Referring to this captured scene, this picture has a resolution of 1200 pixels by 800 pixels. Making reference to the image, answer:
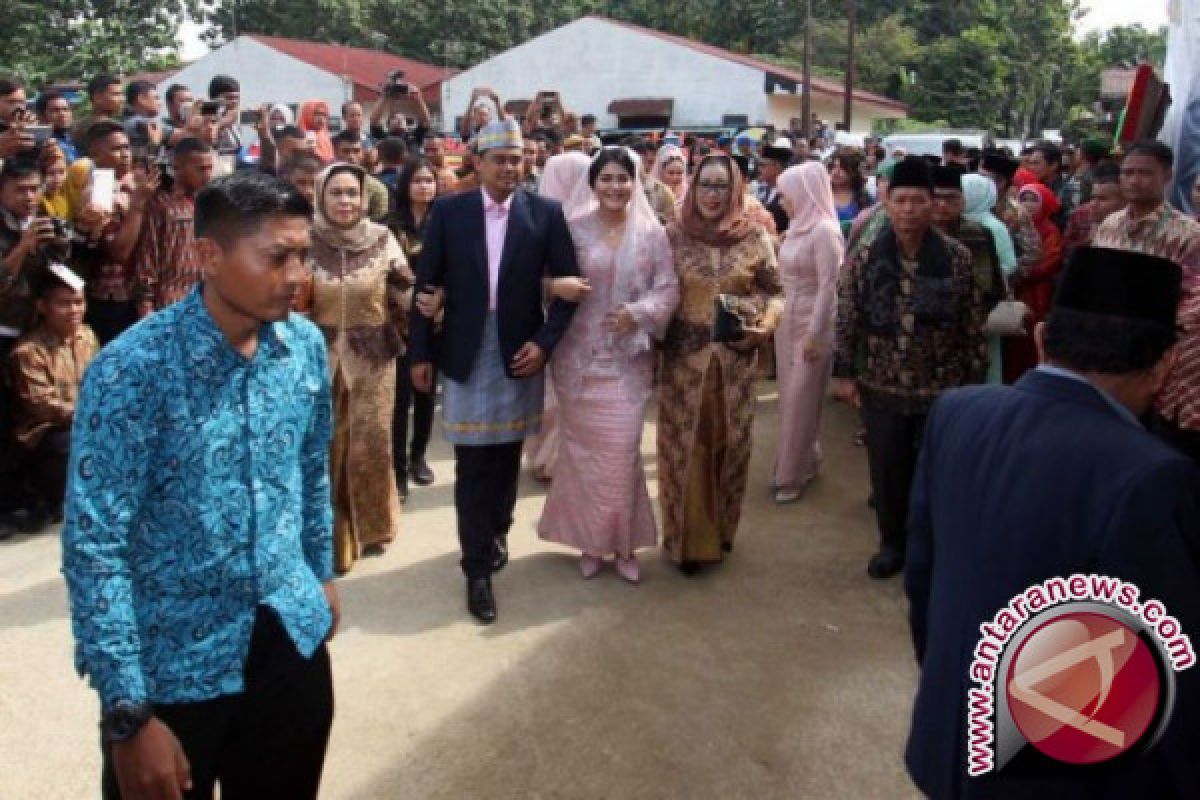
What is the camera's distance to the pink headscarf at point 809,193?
521 centimetres

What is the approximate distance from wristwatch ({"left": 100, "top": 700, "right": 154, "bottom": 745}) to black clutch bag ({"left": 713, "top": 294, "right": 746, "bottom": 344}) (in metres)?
2.98

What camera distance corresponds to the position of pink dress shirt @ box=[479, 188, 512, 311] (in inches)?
156

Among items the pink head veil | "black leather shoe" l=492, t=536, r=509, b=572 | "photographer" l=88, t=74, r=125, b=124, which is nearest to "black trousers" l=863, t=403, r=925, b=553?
the pink head veil

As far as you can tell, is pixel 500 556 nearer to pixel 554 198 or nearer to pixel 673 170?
pixel 554 198

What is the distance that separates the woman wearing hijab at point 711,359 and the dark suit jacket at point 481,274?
63 cm

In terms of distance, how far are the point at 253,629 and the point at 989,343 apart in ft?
12.9

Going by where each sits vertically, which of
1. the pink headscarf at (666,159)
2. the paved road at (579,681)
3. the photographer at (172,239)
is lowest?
the paved road at (579,681)

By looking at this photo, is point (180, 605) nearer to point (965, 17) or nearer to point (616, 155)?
point (616, 155)

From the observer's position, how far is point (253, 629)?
1.93m

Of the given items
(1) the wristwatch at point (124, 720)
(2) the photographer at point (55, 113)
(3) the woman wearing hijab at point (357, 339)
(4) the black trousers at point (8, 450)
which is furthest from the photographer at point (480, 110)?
(1) the wristwatch at point (124, 720)

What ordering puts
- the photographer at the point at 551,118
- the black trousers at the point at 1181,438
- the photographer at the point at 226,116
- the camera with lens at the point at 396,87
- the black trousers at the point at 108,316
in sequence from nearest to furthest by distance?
1. the black trousers at the point at 1181,438
2. the black trousers at the point at 108,316
3. the photographer at the point at 226,116
4. the camera with lens at the point at 396,87
5. the photographer at the point at 551,118

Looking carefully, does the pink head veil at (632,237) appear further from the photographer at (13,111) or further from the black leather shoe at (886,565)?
the photographer at (13,111)

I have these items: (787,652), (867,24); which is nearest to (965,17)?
(867,24)

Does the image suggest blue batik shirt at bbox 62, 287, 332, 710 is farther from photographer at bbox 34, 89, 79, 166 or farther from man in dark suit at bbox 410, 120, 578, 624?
photographer at bbox 34, 89, 79, 166
